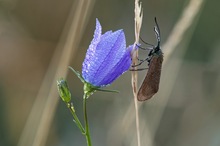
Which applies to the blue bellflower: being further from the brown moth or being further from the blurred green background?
the blurred green background

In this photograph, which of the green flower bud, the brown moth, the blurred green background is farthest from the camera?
the blurred green background

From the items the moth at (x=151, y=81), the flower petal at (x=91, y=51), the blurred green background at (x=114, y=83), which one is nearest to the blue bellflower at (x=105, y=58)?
the flower petal at (x=91, y=51)

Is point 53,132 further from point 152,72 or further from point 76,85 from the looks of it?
point 152,72

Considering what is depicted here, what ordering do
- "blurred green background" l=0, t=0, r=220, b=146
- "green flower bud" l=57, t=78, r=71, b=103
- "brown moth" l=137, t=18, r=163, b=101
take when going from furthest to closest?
"blurred green background" l=0, t=0, r=220, b=146
"brown moth" l=137, t=18, r=163, b=101
"green flower bud" l=57, t=78, r=71, b=103

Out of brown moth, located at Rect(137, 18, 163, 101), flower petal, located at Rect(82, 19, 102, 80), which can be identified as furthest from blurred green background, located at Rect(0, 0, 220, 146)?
flower petal, located at Rect(82, 19, 102, 80)

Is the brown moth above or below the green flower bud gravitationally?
above

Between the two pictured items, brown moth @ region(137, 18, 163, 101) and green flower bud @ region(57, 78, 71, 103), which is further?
brown moth @ region(137, 18, 163, 101)

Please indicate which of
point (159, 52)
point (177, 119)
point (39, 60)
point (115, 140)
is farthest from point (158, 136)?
point (159, 52)
